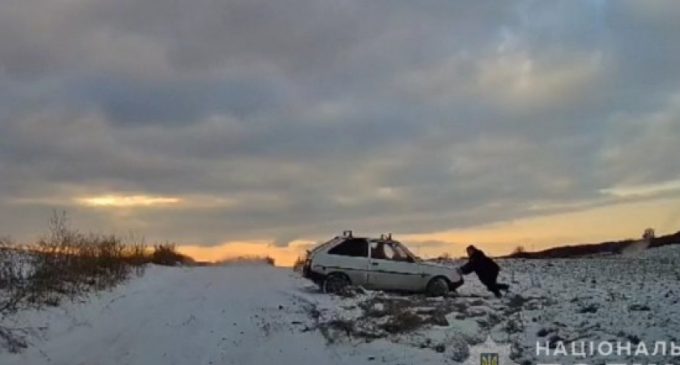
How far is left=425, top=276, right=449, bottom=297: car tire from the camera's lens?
2483 cm

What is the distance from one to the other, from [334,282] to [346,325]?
9.01m

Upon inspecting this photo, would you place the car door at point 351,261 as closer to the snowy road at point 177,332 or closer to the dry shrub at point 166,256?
the snowy road at point 177,332

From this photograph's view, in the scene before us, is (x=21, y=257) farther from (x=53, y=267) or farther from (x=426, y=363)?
(x=426, y=363)

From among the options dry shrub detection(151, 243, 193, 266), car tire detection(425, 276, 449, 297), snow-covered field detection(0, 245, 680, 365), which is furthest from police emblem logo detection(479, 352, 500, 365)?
dry shrub detection(151, 243, 193, 266)

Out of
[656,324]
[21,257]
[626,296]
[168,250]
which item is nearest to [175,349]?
[656,324]

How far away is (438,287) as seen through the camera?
2494cm

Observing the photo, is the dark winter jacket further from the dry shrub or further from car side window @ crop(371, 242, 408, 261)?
the dry shrub

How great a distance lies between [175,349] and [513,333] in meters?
5.53

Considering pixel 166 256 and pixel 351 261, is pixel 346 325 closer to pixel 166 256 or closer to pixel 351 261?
pixel 351 261

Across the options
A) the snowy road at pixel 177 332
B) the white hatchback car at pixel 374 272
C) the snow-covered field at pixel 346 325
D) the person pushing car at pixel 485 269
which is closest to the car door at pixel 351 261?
the white hatchback car at pixel 374 272

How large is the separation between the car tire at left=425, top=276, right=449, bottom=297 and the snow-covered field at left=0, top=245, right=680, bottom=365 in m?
0.55

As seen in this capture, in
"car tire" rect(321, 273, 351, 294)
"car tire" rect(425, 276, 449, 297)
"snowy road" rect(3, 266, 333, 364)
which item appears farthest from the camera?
"car tire" rect(321, 273, 351, 294)

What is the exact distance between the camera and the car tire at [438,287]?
81.5ft

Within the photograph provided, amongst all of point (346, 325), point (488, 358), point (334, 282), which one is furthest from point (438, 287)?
point (488, 358)
